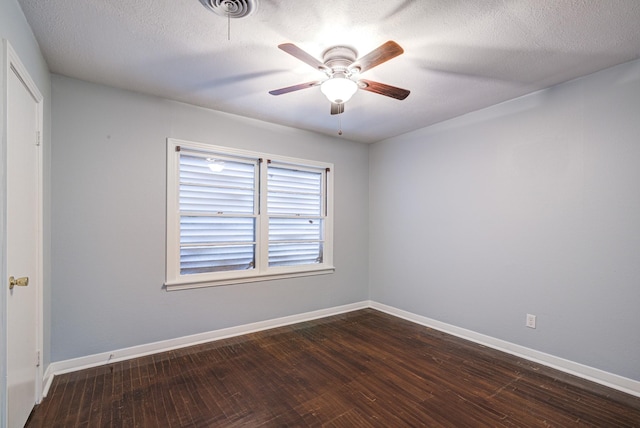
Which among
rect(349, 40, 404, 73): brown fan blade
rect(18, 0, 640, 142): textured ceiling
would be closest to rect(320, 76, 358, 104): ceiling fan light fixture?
rect(349, 40, 404, 73): brown fan blade

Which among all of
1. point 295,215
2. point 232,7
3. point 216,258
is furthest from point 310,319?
point 232,7

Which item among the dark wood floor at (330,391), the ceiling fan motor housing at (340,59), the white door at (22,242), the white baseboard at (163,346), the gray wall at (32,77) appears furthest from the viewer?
the white baseboard at (163,346)

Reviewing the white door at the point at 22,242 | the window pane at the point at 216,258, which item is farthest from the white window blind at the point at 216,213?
the white door at the point at 22,242

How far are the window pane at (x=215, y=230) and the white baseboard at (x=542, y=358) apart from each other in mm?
2469

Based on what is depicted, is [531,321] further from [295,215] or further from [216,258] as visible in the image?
[216,258]

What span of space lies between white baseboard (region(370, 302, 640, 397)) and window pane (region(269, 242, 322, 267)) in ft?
5.04

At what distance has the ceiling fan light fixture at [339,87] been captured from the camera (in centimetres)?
214

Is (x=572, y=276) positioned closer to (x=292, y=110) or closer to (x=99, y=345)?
(x=292, y=110)

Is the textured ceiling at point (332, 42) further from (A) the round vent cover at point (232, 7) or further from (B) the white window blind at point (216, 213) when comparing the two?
(B) the white window blind at point (216, 213)

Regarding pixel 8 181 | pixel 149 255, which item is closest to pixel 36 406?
pixel 149 255

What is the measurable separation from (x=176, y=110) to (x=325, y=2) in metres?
2.11

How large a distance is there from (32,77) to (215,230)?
197cm

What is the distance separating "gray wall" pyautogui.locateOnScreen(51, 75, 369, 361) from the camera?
265 centimetres

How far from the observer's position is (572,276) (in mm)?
2689
